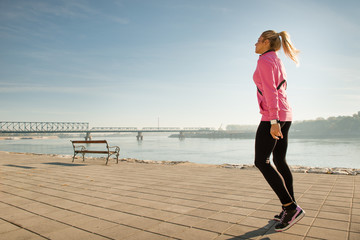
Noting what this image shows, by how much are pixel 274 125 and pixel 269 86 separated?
34cm

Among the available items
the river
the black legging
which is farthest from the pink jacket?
the river

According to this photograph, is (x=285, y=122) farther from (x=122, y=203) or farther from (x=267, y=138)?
(x=122, y=203)

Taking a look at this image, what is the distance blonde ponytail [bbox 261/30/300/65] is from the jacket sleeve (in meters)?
0.29

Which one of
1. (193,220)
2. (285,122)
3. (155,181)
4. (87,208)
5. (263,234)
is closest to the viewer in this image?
(263,234)

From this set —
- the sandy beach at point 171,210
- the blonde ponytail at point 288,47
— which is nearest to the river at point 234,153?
the sandy beach at point 171,210

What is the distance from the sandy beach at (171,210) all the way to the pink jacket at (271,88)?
101 centimetres

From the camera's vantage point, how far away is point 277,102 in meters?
2.25

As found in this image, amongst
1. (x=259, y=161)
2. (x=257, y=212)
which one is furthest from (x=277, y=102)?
(x=257, y=212)

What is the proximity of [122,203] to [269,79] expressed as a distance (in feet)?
7.61

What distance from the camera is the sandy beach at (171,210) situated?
7.42ft

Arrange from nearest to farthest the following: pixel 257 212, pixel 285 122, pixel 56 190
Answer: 1. pixel 285 122
2. pixel 257 212
3. pixel 56 190

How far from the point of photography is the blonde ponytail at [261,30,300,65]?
250 centimetres

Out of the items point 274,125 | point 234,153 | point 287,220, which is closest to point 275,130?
point 274,125

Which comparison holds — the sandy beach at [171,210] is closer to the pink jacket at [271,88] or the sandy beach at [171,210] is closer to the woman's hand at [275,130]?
the woman's hand at [275,130]
